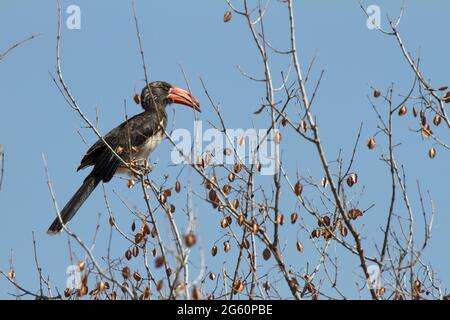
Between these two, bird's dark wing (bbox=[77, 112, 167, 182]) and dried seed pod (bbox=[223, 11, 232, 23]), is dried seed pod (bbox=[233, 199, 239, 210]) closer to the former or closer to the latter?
dried seed pod (bbox=[223, 11, 232, 23])

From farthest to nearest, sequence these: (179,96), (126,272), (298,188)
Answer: (179,96), (298,188), (126,272)

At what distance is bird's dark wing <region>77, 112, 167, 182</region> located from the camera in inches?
321

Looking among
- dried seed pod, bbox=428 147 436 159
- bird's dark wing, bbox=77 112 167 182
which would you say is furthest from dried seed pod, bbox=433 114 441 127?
bird's dark wing, bbox=77 112 167 182

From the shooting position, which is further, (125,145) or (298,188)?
(125,145)

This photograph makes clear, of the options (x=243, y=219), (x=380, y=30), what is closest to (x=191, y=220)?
(x=243, y=219)

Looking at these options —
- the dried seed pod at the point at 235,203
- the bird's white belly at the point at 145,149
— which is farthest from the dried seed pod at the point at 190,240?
the bird's white belly at the point at 145,149

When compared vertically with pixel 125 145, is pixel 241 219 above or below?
below

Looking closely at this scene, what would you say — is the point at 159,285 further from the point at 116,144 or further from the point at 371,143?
the point at 116,144

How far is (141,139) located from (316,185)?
345 centimetres

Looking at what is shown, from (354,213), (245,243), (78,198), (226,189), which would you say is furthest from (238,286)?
(78,198)

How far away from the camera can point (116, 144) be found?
340 inches

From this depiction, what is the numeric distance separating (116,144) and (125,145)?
0.13 meters

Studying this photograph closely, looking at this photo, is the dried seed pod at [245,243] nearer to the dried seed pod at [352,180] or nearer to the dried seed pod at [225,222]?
the dried seed pod at [225,222]
